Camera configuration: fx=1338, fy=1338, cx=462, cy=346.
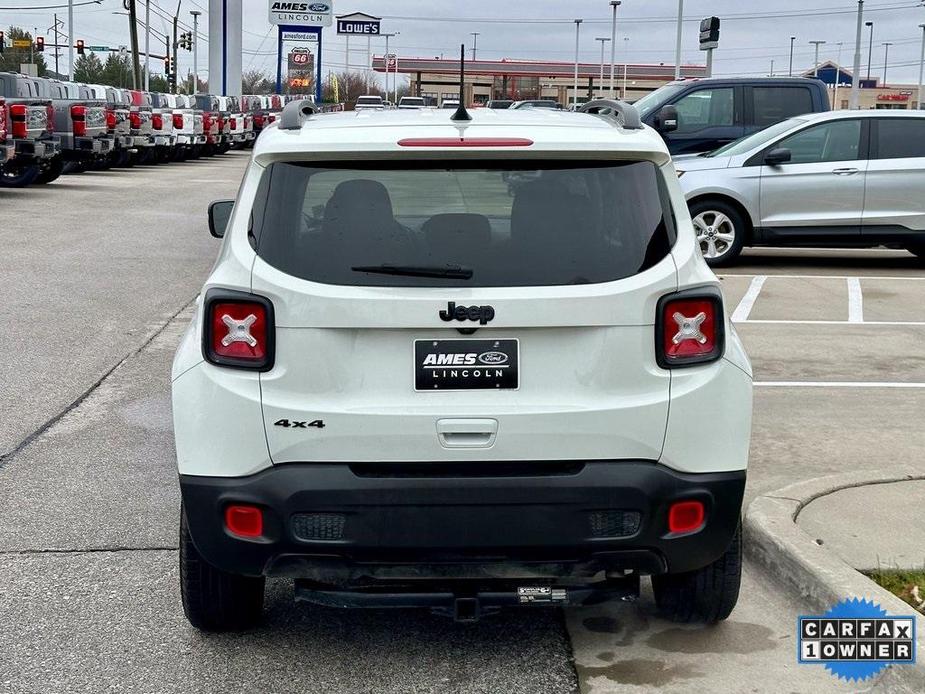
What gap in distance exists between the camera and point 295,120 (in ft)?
13.9

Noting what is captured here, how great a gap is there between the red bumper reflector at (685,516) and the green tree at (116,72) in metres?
123

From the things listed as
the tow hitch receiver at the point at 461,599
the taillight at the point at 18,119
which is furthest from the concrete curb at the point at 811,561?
the taillight at the point at 18,119

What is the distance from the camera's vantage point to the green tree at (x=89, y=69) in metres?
124

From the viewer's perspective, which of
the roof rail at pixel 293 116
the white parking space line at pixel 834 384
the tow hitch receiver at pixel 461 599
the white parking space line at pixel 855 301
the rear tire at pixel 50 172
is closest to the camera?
the tow hitch receiver at pixel 461 599

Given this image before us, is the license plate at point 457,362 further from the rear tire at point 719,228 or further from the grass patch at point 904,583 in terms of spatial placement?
the rear tire at point 719,228

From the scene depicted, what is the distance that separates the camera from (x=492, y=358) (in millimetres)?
3838

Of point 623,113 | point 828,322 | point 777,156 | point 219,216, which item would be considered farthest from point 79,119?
point 623,113

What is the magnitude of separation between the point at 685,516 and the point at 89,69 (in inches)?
5163

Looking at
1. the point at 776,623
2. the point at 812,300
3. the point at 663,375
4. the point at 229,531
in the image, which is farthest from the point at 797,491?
the point at 812,300

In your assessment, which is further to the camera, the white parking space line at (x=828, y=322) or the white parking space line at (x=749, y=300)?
the white parking space line at (x=749, y=300)

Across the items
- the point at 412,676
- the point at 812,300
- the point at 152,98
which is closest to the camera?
the point at 412,676

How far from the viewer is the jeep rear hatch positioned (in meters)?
3.81

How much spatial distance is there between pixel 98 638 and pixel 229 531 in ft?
2.79

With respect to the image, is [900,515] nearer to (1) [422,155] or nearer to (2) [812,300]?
(1) [422,155]
